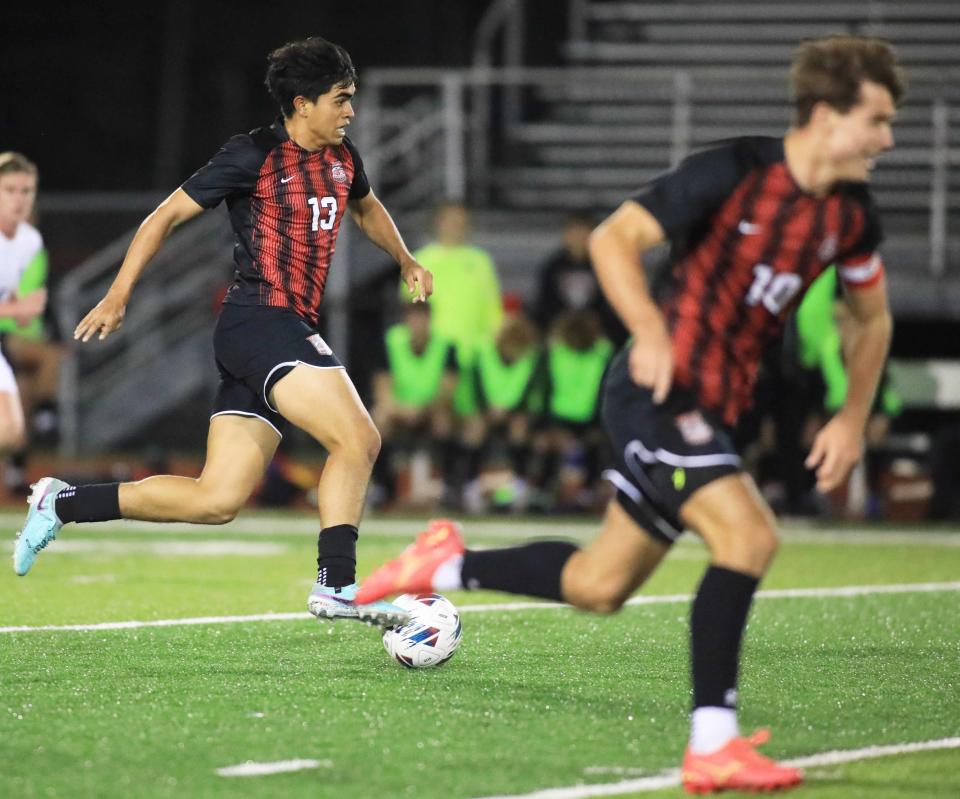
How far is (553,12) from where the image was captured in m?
20.3

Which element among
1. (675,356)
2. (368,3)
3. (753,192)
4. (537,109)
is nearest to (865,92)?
(753,192)

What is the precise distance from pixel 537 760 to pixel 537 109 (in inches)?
578

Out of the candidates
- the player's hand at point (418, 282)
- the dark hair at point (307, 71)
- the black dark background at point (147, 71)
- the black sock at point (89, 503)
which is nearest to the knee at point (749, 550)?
the player's hand at point (418, 282)

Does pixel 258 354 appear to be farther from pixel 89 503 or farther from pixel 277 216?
pixel 89 503

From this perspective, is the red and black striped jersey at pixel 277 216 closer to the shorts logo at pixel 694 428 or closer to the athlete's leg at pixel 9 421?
the athlete's leg at pixel 9 421

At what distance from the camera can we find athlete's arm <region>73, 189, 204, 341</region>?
6645 millimetres

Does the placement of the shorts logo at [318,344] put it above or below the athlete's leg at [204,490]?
above

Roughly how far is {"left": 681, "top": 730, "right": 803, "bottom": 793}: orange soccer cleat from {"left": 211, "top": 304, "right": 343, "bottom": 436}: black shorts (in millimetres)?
2665

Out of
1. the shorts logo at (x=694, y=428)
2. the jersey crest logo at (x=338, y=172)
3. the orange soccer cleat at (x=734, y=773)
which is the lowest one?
the orange soccer cleat at (x=734, y=773)

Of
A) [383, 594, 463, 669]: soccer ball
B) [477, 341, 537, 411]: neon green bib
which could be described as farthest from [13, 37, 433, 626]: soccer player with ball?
[477, 341, 537, 411]: neon green bib

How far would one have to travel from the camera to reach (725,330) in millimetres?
5031

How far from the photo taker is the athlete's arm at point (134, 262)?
6.64 metres

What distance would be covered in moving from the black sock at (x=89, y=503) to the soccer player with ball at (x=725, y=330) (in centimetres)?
249

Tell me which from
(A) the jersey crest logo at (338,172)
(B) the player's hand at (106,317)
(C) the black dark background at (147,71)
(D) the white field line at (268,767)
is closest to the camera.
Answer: (D) the white field line at (268,767)
